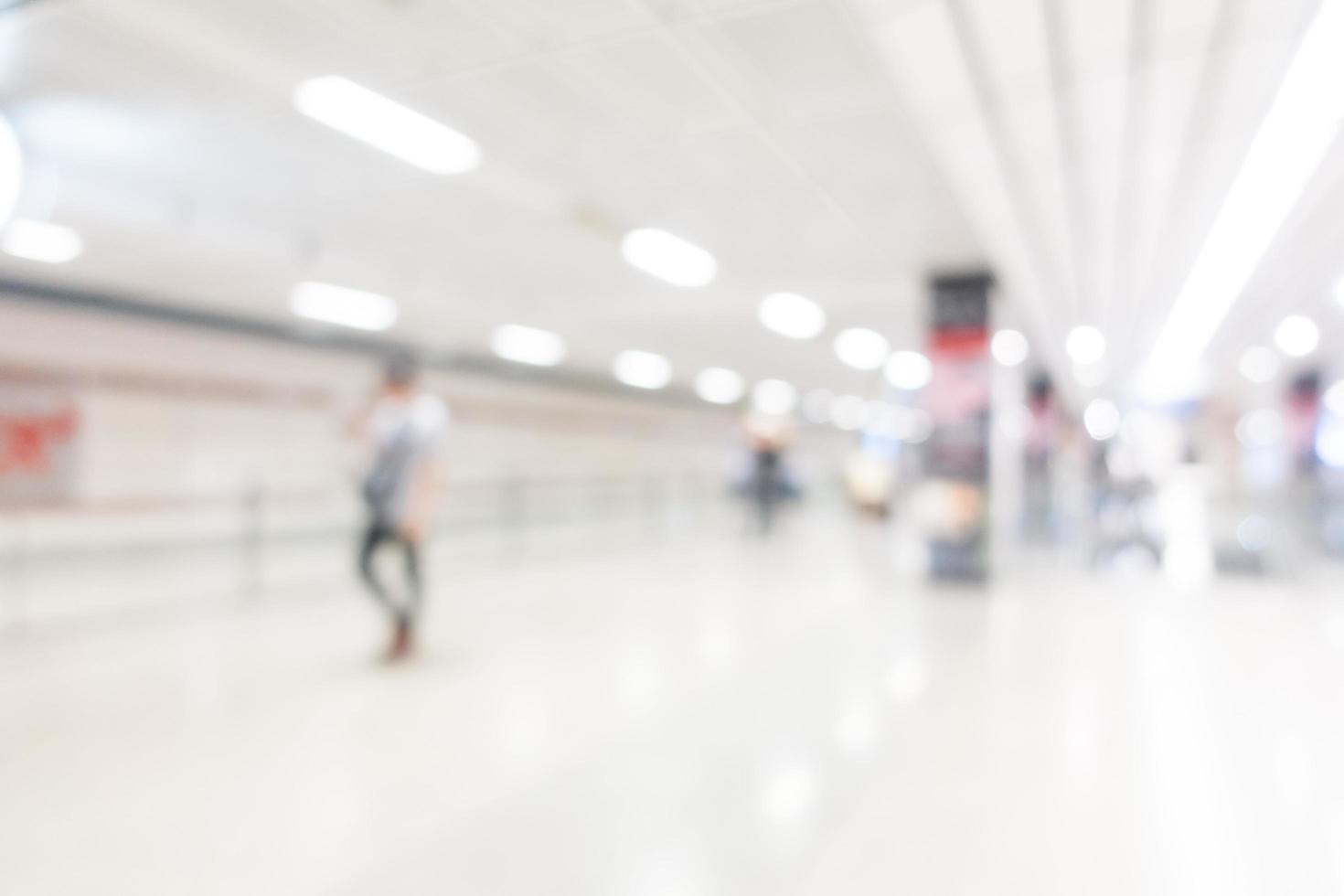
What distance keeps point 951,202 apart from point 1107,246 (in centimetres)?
196

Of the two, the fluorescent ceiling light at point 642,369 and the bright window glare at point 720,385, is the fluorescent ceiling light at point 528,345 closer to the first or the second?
the fluorescent ceiling light at point 642,369

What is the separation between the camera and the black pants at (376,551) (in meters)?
4.01

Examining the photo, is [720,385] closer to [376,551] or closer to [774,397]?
[774,397]

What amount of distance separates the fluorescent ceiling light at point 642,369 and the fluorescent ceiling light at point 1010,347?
5795 mm

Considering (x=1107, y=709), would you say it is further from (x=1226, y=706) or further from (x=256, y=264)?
(x=256, y=264)

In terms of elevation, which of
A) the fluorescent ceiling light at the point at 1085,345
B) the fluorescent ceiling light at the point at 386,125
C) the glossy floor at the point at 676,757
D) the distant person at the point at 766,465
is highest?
the fluorescent ceiling light at the point at 1085,345

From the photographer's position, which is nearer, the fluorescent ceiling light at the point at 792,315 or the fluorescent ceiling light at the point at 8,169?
the fluorescent ceiling light at the point at 8,169

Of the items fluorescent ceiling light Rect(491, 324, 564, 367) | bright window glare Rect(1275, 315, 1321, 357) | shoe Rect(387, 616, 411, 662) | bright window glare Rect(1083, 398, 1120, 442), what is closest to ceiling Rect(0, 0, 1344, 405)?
bright window glare Rect(1275, 315, 1321, 357)

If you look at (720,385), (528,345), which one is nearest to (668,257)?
(528,345)

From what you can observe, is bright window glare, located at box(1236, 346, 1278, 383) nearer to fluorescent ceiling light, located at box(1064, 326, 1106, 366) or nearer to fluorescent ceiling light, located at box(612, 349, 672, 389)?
fluorescent ceiling light, located at box(1064, 326, 1106, 366)

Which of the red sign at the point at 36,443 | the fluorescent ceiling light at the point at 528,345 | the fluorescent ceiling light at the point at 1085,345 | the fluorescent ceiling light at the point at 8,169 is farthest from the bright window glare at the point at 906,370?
the red sign at the point at 36,443

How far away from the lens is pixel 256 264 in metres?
6.70

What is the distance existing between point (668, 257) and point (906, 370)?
1047 cm

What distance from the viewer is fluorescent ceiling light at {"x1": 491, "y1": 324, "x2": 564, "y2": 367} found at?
421 inches
